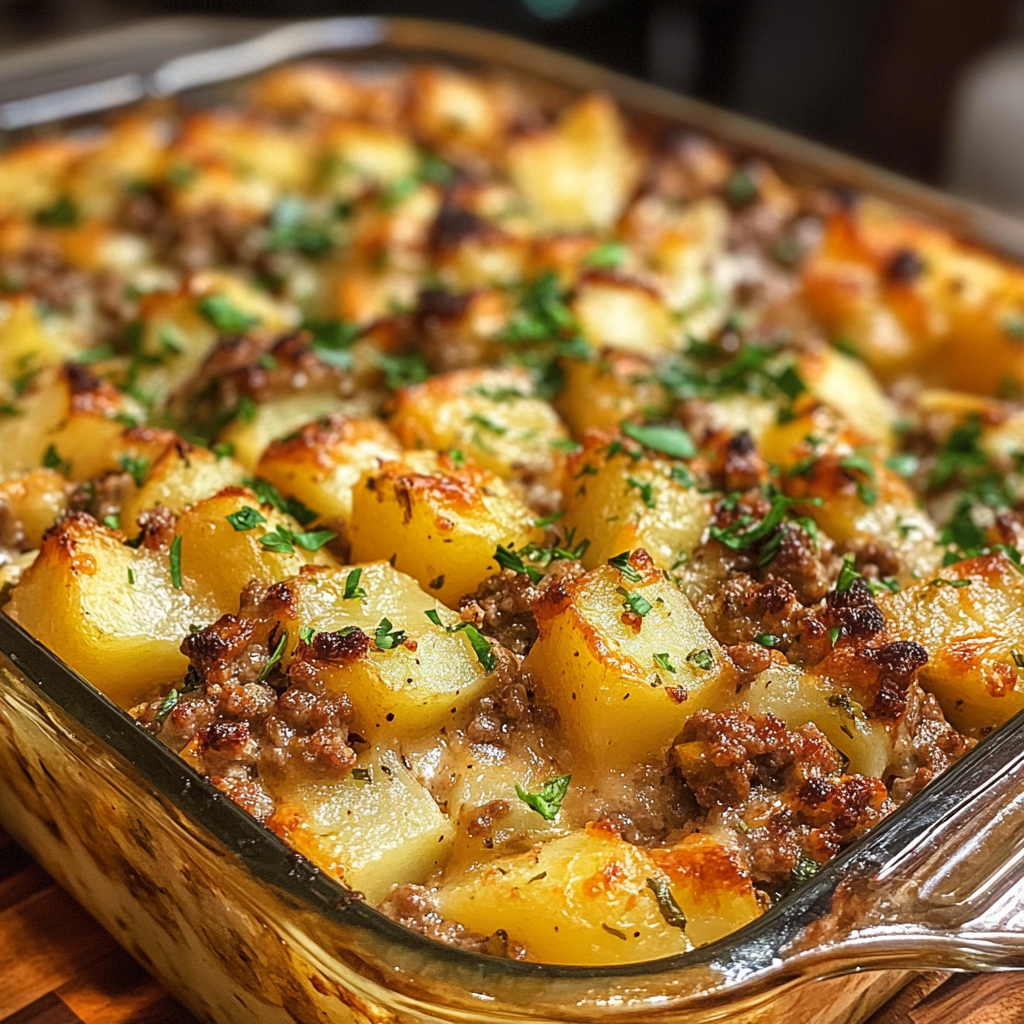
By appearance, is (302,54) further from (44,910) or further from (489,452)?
(44,910)

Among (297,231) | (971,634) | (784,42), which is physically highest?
(784,42)

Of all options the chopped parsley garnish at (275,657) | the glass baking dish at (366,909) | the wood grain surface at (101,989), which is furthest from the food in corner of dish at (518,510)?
the wood grain surface at (101,989)

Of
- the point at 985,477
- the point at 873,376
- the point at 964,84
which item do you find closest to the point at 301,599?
the point at 985,477

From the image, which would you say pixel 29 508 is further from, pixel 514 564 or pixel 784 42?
pixel 784 42

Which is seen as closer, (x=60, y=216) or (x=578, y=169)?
(x=60, y=216)

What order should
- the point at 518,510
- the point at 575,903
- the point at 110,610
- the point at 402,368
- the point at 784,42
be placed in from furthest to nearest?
the point at 784,42, the point at 402,368, the point at 518,510, the point at 110,610, the point at 575,903

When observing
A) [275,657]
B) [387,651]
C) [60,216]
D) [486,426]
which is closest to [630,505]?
[486,426]

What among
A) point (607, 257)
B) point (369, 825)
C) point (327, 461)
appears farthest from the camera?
point (607, 257)
